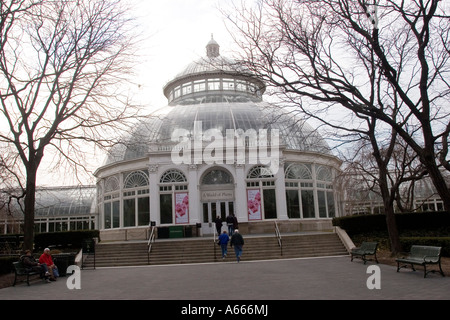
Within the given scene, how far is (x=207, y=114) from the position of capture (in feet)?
105

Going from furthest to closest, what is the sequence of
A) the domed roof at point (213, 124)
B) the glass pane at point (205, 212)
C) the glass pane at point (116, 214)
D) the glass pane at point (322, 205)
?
the glass pane at point (116, 214) < the glass pane at point (322, 205) < the domed roof at point (213, 124) < the glass pane at point (205, 212)

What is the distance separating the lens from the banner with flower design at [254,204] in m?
28.5

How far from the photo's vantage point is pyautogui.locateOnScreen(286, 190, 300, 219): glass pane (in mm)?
29375

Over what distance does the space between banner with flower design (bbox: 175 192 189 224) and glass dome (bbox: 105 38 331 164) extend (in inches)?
147

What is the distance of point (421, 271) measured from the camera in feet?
39.8

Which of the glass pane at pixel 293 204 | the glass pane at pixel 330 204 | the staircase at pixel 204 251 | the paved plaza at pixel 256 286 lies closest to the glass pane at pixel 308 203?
the glass pane at pixel 293 204

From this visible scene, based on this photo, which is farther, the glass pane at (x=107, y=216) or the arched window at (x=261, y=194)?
the glass pane at (x=107, y=216)

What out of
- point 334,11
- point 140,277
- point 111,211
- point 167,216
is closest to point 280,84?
point 334,11

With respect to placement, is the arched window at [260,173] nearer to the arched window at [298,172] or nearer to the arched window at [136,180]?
the arched window at [298,172]

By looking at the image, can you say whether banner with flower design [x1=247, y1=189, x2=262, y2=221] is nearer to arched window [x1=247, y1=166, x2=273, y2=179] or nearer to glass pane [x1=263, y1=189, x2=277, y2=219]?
glass pane [x1=263, y1=189, x2=277, y2=219]

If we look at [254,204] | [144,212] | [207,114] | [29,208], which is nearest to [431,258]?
[29,208]

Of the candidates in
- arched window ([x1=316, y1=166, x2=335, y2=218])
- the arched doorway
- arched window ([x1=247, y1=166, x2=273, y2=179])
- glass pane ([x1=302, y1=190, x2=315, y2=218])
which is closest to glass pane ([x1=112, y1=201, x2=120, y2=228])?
the arched doorway

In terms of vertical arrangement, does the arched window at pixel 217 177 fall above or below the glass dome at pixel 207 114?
below

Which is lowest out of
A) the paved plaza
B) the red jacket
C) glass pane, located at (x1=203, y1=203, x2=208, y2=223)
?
the paved plaza
